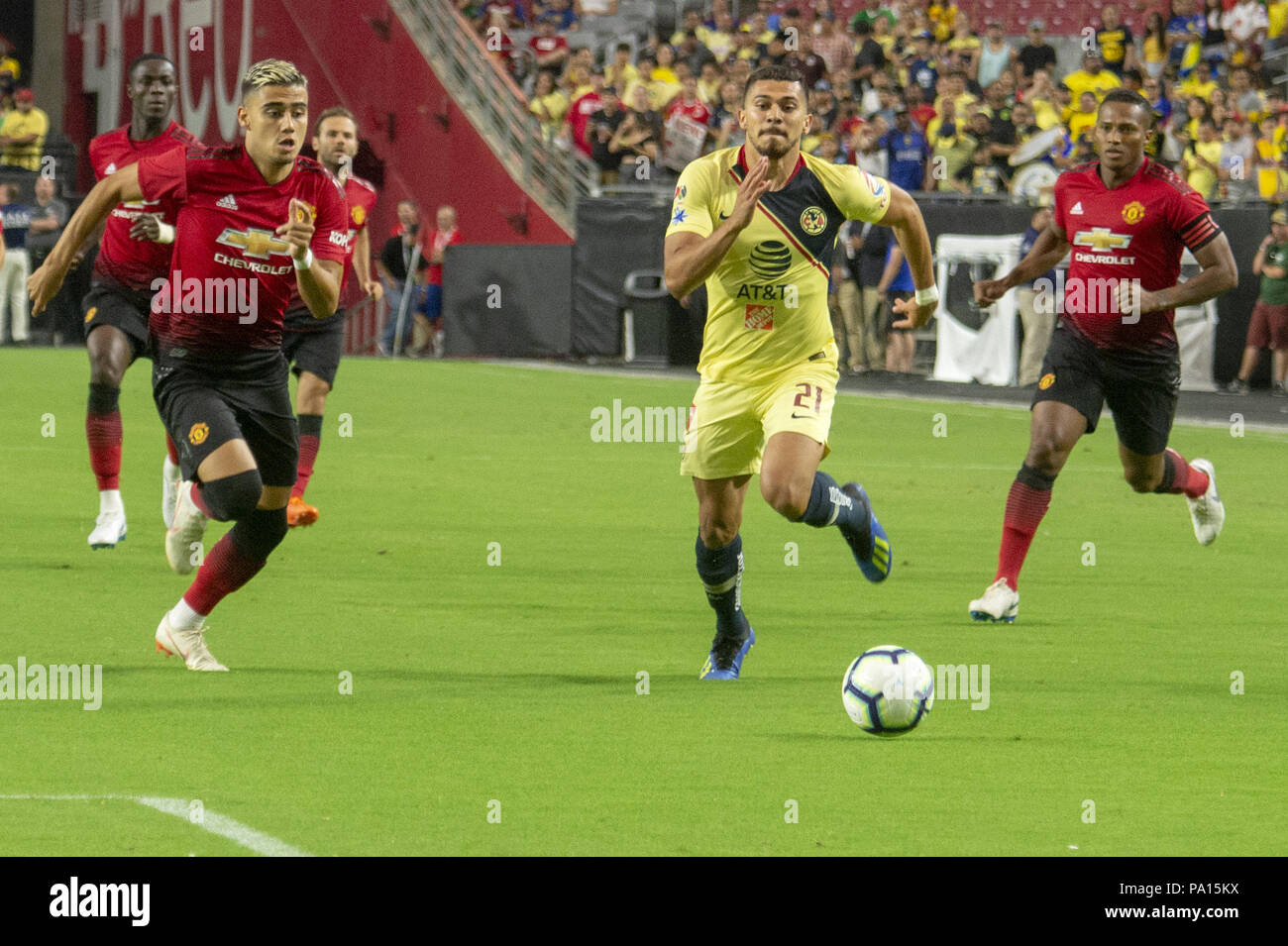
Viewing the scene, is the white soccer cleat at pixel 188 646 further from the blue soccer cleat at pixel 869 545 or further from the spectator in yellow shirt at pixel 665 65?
the spectator in yellow shirt at pixel 665 65

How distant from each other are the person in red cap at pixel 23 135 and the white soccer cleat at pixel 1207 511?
81.8ft

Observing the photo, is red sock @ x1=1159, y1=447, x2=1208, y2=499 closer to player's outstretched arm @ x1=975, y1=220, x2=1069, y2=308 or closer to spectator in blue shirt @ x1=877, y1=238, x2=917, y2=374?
player's outstretched arm @ x1=975, y1=220, x2=1069, y2=308

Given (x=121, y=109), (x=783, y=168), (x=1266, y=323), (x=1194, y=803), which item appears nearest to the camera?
(x=1194, y=803)

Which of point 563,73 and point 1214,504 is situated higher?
point 1214,504

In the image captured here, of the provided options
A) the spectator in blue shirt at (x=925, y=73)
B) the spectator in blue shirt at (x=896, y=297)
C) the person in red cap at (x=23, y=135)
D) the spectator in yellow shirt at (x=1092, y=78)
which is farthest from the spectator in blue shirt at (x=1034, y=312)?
the person in red cap at (x=23, y=135)

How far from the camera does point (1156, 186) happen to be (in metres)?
10.8

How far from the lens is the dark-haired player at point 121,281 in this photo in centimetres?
1205

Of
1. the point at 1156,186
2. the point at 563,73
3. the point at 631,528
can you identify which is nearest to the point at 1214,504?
the point at 1156,186

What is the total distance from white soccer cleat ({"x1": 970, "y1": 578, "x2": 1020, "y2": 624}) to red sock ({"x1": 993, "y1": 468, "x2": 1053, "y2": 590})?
0.06 metres

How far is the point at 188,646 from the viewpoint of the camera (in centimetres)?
870

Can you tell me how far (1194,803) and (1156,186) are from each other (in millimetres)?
4828

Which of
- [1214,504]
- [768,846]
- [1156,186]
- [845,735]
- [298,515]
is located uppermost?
[1156,186]

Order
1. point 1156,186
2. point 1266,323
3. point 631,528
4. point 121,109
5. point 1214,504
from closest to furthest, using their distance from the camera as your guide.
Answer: point 1156,186 < point 1214,504 < point 631,528 < point 1266,323 < point 121,109

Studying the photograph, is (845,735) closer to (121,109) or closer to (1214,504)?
(1214,504)
